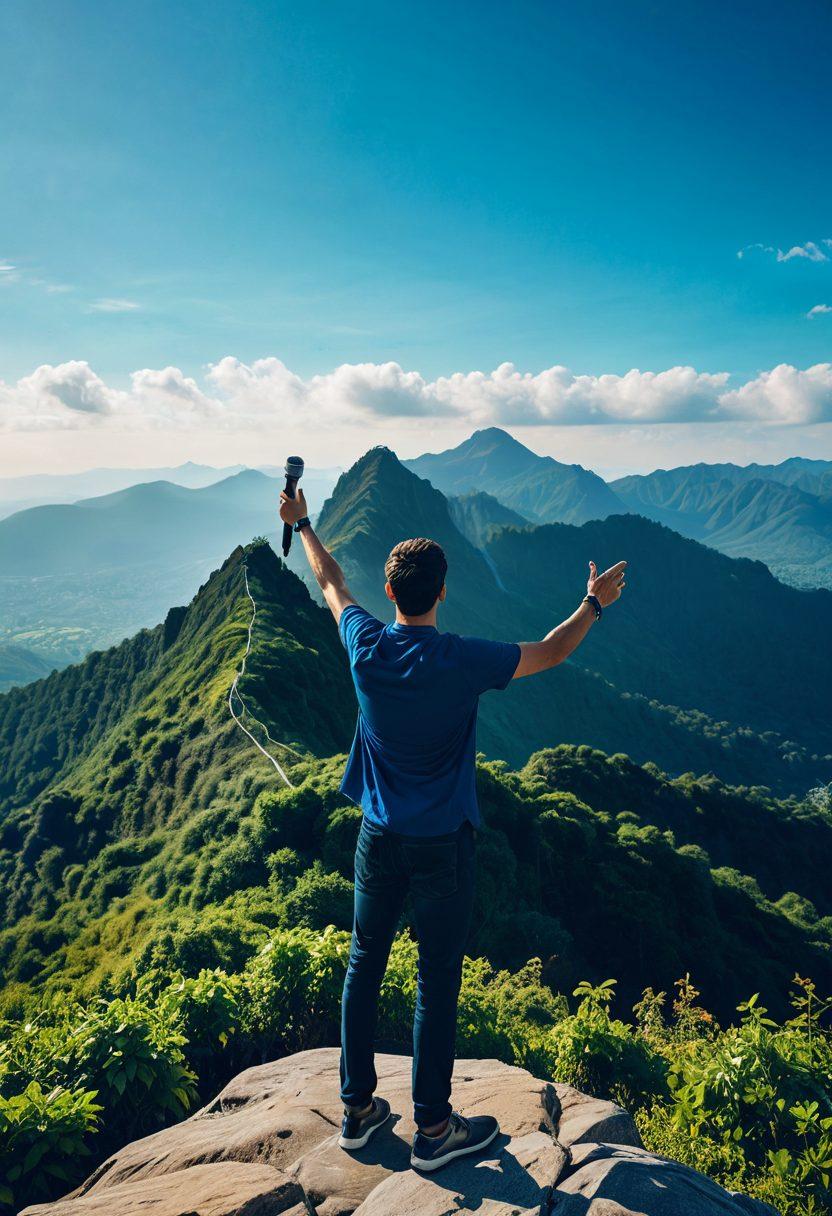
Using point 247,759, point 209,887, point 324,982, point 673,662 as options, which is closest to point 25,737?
point 247,759

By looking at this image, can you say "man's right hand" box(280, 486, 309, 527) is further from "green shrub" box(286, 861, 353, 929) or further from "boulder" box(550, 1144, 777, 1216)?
"green shrub" box(286, 861, 353, 929)

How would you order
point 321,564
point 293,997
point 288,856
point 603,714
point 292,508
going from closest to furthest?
point 321,564 < point 292,508 < point 293,997 < point 288,856 < point 603,714

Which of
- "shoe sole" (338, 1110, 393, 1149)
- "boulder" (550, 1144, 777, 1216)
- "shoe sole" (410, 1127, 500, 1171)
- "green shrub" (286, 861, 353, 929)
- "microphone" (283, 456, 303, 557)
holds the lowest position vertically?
"green shrub" (286, 861, 353, 929)

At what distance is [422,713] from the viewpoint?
3.72 m

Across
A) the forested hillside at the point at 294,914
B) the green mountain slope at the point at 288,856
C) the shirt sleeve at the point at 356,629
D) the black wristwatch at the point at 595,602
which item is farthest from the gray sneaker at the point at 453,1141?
the green mountain slope at the point at 288,856

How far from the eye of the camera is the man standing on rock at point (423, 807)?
374cm

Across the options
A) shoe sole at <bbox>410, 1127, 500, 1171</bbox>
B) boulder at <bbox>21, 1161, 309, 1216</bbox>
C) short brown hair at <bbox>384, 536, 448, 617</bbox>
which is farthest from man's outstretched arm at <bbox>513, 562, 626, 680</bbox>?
boulder at <bbox>21, 1161, 309, 1216</bbox>

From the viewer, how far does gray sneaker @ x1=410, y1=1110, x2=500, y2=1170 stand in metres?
3.83

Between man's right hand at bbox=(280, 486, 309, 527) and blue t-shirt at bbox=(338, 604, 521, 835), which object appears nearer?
blue t-shirt at bbox=(338, 604, 521, 835)

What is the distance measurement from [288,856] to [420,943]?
56.1 feet

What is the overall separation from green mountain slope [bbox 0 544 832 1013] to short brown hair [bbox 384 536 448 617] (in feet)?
30.8

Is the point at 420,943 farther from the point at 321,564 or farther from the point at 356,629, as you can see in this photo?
the point at 321,564

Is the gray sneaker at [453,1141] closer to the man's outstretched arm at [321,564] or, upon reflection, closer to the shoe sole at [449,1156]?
the shoe sole at [449,1156]

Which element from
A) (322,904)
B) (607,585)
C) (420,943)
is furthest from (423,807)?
(322,904)
